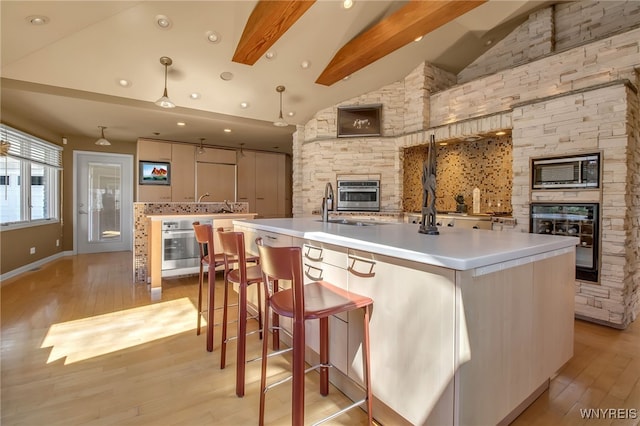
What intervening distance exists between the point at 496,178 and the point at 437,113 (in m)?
1.34

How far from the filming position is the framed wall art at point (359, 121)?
17.4 feet

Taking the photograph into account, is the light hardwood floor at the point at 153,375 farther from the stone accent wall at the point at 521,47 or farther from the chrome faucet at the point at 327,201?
the stone accent wall at the point at 521,47

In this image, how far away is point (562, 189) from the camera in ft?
10.1

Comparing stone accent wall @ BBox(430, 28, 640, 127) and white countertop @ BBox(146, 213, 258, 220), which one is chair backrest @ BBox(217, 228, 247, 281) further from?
stone accent wall @ BBox(430, 28, 640, 127)

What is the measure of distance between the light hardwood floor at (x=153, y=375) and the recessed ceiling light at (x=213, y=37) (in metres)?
3.05

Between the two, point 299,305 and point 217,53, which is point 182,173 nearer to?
point 217,53

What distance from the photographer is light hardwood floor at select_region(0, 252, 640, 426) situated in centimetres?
156

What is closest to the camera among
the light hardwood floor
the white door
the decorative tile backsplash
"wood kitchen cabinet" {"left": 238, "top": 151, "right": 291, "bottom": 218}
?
the light hardwood floor

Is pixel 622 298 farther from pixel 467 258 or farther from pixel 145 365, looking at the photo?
pixel 145 365

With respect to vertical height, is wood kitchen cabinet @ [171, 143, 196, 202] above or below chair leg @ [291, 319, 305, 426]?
above

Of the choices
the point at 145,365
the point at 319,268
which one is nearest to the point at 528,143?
the point at 319,268

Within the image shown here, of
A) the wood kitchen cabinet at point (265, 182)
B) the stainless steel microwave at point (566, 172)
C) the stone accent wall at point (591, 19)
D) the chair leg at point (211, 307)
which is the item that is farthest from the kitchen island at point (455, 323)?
the wood kitchen cabinet at point (265, 182)

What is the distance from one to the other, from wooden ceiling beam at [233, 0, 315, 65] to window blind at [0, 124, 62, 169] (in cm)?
345

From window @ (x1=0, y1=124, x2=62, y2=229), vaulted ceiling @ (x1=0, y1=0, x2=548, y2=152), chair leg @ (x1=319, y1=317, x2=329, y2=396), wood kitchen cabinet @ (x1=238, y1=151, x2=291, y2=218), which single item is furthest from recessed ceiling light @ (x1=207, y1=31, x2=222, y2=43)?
wood kitchen cabinet @ (x1=238, y1=151, x2=291, y2=218)
